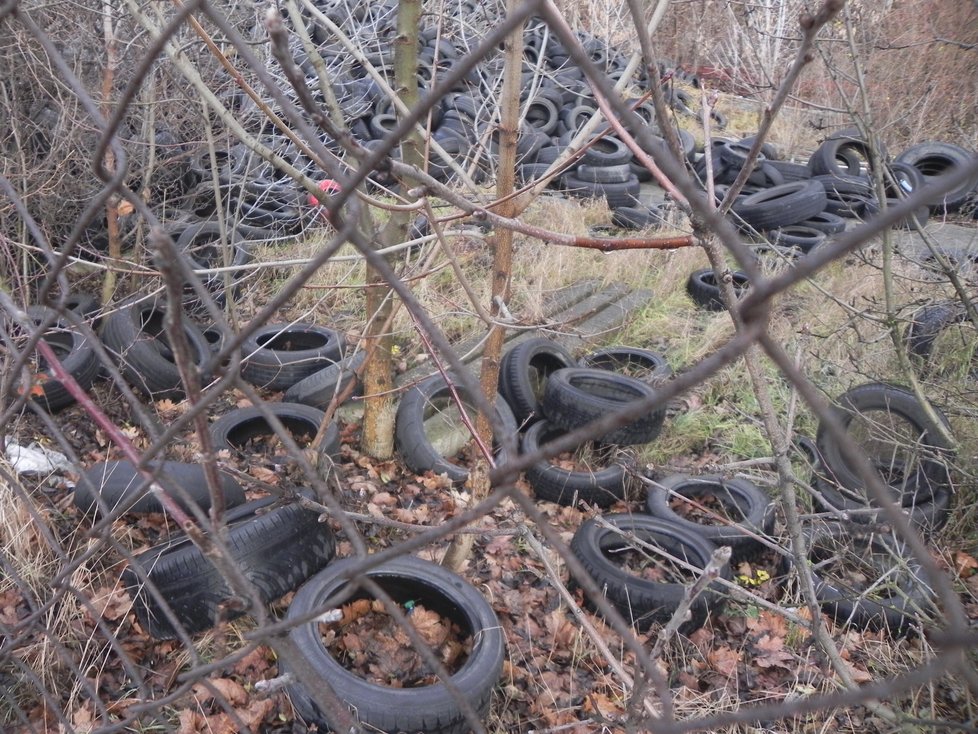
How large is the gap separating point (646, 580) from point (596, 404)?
5.20 ft

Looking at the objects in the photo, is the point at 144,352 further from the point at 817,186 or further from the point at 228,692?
the point at 817,186

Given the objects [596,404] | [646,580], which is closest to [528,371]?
[596,404]

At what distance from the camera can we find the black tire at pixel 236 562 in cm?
309

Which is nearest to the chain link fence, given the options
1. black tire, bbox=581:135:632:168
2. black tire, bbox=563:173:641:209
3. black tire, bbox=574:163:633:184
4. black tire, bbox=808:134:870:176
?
black tire, bbox=563:173:641:209

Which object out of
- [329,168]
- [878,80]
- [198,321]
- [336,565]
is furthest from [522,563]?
[878,80]

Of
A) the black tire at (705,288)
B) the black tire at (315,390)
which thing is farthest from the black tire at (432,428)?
the black tire at (705,288)

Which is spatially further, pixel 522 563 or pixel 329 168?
pixel 522 563

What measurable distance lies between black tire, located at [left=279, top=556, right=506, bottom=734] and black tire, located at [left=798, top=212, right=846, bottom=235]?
8.45 metres

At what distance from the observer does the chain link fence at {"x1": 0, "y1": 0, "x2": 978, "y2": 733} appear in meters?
1.01

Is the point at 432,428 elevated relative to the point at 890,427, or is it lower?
elevated

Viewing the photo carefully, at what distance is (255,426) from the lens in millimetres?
4773

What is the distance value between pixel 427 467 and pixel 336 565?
1.45 m

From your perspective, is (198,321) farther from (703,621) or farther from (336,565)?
(703,621)

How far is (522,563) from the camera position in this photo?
13.4 feet
